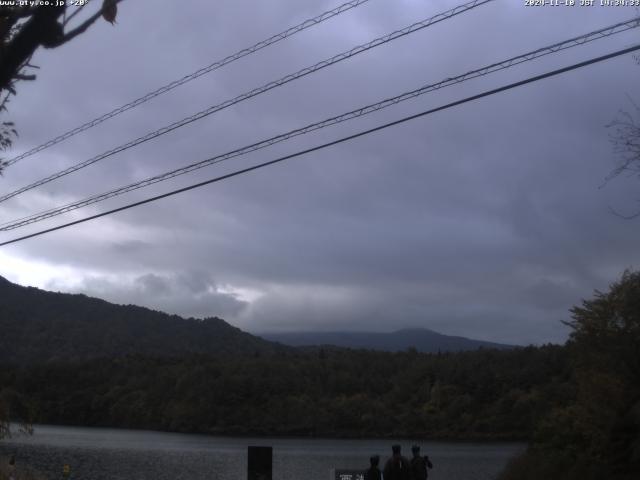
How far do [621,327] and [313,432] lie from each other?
79.6m

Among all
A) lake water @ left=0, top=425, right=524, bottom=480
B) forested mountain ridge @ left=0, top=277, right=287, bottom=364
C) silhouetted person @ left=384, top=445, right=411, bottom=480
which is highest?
forested mountain ridge @ left=0, top=277, right=287, bottom=364

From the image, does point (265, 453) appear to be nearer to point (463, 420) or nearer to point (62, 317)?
point (463, 420)

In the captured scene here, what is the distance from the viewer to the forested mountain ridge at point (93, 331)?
4722 inches

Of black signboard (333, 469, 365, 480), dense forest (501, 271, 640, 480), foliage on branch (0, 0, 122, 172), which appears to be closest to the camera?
foliage on branch (0, 0, 122, 172)

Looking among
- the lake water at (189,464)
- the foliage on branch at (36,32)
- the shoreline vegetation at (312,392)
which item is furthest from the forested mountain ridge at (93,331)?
the foliage on branch at (36,32)

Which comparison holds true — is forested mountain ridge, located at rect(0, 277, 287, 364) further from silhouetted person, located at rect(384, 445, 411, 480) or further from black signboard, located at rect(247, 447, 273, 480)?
silhouetted person, located at rect(384, 445, 411, 480)

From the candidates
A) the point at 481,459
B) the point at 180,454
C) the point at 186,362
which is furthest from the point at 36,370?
the point at 481,459

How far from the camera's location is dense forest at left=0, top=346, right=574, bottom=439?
88.4 m

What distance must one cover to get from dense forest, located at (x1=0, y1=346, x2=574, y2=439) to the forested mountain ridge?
35.4 feet

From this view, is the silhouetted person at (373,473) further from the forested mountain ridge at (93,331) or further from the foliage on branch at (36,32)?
the forested mountain ridge at (93,331)

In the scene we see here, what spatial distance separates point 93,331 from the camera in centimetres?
14725

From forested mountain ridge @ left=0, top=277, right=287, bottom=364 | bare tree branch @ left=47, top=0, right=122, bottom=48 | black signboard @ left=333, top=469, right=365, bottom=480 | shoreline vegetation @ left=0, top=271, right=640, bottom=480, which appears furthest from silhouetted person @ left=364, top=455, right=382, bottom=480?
forested mountain ridge @ left=0, top=277, right=287, bottom=364

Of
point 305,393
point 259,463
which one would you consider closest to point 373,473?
point 259,463

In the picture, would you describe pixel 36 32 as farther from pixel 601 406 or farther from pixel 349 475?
pixel 601 406
